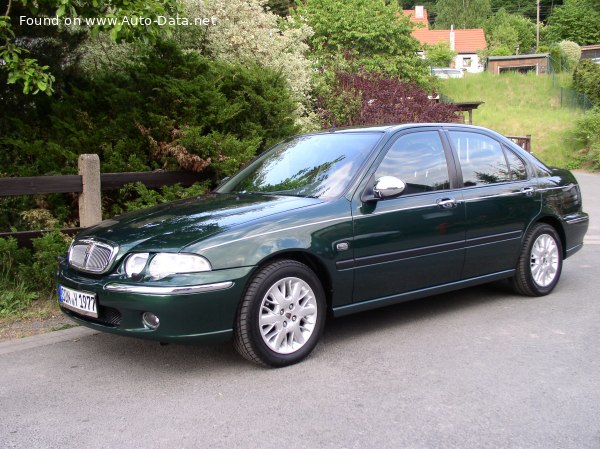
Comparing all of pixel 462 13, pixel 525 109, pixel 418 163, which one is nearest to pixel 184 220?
pixel 418 163

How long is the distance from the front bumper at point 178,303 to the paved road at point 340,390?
355 millimetres

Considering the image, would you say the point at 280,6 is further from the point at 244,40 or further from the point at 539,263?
the point at 539,263

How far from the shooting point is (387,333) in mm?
5391

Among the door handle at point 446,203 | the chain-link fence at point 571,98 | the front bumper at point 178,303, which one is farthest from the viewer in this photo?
the chain-link fence at point 571,98

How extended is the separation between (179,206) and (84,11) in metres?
2.68

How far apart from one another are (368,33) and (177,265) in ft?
79.0

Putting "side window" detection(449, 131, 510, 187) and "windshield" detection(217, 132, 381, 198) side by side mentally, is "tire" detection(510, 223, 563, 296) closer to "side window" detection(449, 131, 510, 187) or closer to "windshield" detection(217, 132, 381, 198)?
"side window" detection(449, 131, 510, 187)

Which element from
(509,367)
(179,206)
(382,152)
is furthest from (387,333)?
(179,206)

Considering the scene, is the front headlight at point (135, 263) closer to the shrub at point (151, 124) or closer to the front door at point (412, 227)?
the front door at point (412, 227)

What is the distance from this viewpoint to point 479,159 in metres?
6.12

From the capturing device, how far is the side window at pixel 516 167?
638cm

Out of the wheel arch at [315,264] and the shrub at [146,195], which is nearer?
the wheel arch at [315,264]

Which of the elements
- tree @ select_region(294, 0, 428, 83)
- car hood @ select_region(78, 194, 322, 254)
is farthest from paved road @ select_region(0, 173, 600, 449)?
tree @ select_region(294, 0, 428, 83)

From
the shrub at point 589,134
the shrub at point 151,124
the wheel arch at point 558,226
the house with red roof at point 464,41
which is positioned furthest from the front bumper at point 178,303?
the house with red roof at point 464,41
